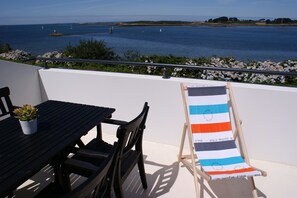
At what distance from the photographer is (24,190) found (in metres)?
2.32

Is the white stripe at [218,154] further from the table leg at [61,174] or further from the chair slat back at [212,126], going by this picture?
the table leg at [61,174]

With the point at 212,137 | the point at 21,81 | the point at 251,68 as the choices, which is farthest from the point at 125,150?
the point at 251,68

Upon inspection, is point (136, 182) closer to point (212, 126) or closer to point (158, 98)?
point (212, 126)

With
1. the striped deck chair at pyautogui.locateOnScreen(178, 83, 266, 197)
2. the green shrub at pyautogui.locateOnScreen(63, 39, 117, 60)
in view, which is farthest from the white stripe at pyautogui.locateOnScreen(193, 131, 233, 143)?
the green shrub at pyautogui.locateOnScreen(63, 39, 117, 60)

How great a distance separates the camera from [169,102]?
305 centimetres

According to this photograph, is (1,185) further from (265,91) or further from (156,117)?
(265,91)

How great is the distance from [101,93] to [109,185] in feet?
6.78

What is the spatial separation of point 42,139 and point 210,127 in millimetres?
1606

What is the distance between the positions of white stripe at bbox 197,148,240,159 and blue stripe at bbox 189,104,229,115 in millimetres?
417

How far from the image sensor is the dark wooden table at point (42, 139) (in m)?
1.38

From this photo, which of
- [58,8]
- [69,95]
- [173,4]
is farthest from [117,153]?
[58,8]

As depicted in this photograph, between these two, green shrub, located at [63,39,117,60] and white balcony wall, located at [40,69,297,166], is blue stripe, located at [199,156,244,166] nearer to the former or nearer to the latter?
white balcony wall, located at [40,69,297,166]

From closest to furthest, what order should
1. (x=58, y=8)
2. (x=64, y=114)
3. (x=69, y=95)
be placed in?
(x=64, y=114) → (x=69, y=95) → (x=58, y=8)

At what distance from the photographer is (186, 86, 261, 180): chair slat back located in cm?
235
